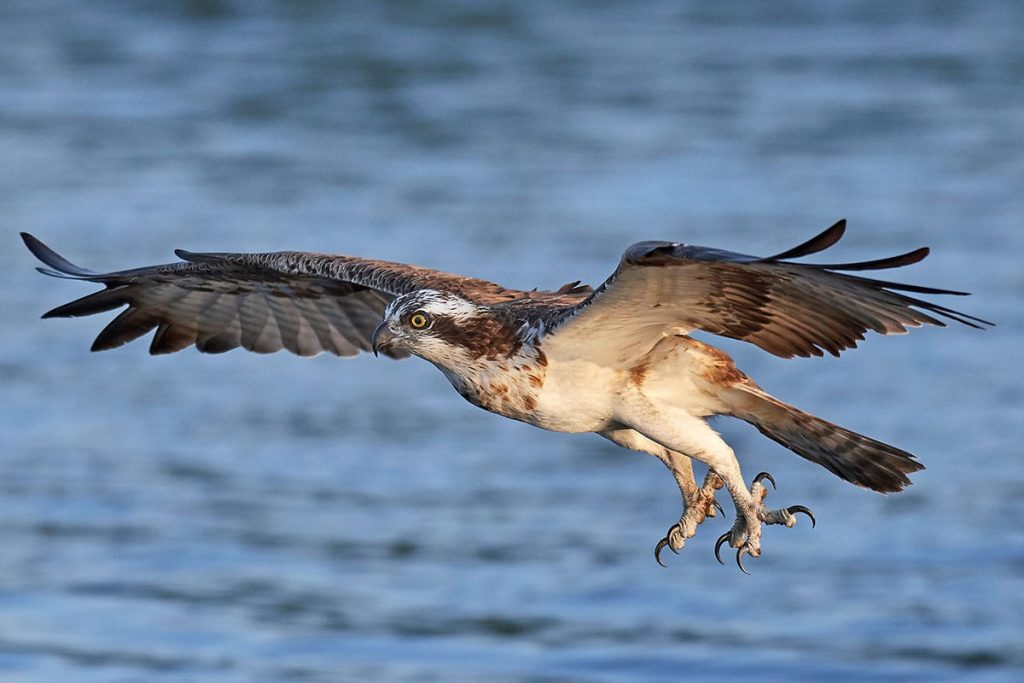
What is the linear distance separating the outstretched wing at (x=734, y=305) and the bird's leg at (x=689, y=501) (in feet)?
2.60

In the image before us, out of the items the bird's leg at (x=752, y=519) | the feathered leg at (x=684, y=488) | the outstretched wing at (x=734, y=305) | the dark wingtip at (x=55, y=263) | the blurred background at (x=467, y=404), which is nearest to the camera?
the outstretched wing at (x=734, y=305)

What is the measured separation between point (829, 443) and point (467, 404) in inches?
406

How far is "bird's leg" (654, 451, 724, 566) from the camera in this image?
29.2 feet

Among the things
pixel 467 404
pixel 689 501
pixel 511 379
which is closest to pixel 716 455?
pixel 689 501

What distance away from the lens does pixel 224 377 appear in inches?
784

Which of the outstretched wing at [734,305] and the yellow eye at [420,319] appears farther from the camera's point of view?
the yellow eye at [420,319]

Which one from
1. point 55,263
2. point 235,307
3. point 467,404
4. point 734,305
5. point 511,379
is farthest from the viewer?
point 467,404

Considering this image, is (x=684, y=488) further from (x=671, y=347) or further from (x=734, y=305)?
(x=734, y=305)

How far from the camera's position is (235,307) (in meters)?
11.0

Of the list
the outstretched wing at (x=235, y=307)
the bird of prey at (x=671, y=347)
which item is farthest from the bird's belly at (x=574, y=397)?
the outstretched wing at (x=235, y=307)

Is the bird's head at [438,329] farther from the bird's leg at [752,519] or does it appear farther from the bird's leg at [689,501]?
the bird's leg at [752,519]

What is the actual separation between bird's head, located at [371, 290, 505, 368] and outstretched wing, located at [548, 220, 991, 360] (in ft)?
1.19

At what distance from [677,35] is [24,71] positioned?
10.3 metres

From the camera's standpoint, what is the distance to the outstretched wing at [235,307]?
34.0 feet
